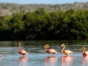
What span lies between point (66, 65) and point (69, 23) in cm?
6871

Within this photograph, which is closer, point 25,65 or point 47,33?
point 25,65

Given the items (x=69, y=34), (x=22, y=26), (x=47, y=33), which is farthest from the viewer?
(x=22, y=26)

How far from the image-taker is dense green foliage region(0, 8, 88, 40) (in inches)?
3472

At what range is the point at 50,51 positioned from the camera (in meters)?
29.6

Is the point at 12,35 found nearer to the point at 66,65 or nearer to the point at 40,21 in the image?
the point at 40,21

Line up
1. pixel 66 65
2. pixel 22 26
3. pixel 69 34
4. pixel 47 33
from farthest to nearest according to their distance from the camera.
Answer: pixel 22 26 → pixel 47 33 → pixel 69 34 → pixel 66 65

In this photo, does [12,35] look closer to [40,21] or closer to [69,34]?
[40,21]

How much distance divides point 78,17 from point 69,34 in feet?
23.2

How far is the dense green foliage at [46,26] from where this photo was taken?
88.2 m

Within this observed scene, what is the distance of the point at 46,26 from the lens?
97.2 metres

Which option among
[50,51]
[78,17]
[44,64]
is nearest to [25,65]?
[44,64]

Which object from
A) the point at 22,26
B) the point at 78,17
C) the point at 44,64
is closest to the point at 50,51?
the point at 44,64

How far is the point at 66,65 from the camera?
→ 2189cm

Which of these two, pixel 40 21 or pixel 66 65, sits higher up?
pixel 40 21
